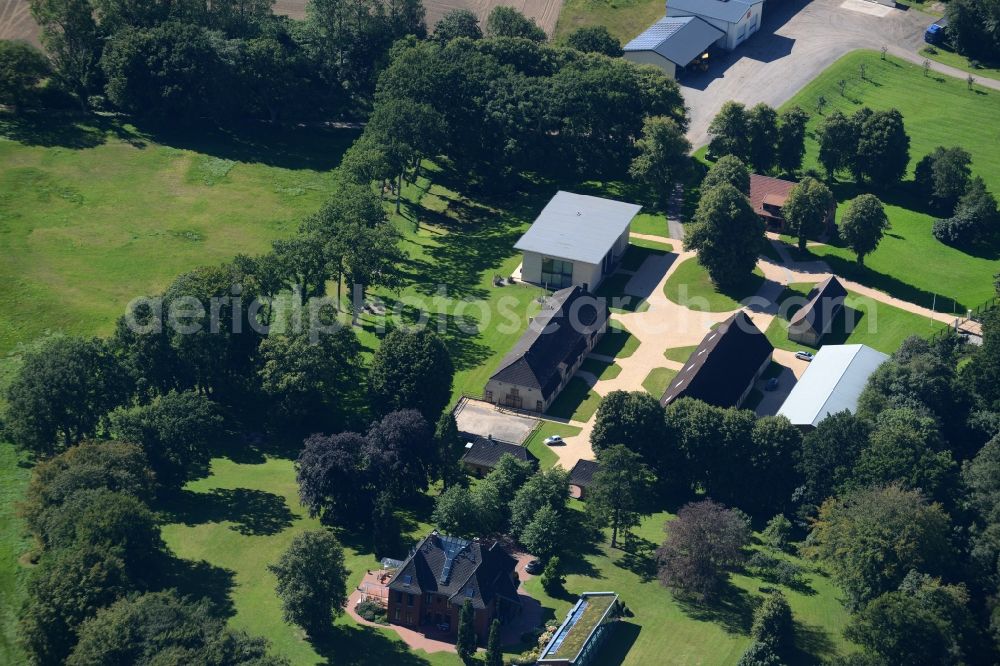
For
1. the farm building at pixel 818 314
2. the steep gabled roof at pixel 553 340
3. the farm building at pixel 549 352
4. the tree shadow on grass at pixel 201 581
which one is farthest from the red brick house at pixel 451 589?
the farm building at pixel 818 314

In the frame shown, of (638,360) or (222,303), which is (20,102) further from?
(638,360)

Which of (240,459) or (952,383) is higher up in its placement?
(952,383)

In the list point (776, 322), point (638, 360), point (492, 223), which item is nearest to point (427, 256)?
point (492, 223)

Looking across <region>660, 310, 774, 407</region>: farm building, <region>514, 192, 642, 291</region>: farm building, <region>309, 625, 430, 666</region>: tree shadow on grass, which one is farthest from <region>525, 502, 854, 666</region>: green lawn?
<region>514, 192, 642, 291</region>: farm building

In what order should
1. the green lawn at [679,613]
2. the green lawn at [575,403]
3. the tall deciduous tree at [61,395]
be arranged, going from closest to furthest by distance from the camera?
the green lawn at [679,613] → the tall deciduous tree at [61,395] → the green lawn at [575,403]

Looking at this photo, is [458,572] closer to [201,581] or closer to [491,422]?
[201,581]

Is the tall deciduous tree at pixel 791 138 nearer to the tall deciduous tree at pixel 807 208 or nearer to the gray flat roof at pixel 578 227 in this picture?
the tall deciduous tree at pixel 807 208

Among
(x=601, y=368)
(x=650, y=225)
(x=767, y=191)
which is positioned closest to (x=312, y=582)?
(x=601, y=368)

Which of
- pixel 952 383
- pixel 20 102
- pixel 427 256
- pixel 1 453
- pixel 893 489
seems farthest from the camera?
pixel 20 102
